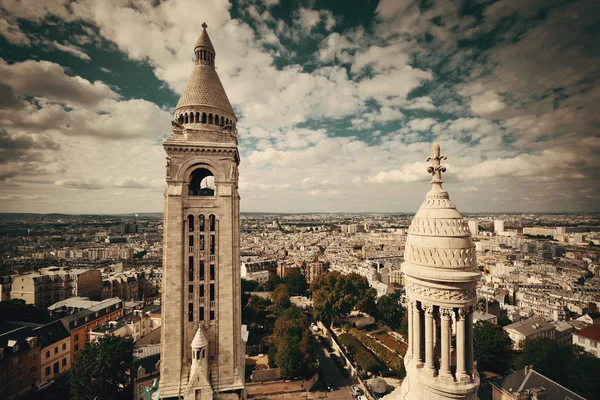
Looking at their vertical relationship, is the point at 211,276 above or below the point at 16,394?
above

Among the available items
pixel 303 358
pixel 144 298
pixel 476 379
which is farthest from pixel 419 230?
pixel 144 298

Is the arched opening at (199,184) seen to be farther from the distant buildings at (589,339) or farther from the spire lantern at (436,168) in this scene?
the distant buildings at (589,339)

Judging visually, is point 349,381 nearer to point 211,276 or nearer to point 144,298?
point 211,276

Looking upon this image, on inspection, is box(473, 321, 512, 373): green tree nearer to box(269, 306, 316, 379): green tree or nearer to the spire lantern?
box(269, 306, 316, 379): green tree

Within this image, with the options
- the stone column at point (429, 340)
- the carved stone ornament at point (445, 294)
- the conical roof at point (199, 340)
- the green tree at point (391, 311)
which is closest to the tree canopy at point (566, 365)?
the green tree at point (391, 311)

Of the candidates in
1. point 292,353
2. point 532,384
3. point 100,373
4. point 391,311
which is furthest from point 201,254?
point 391,311
